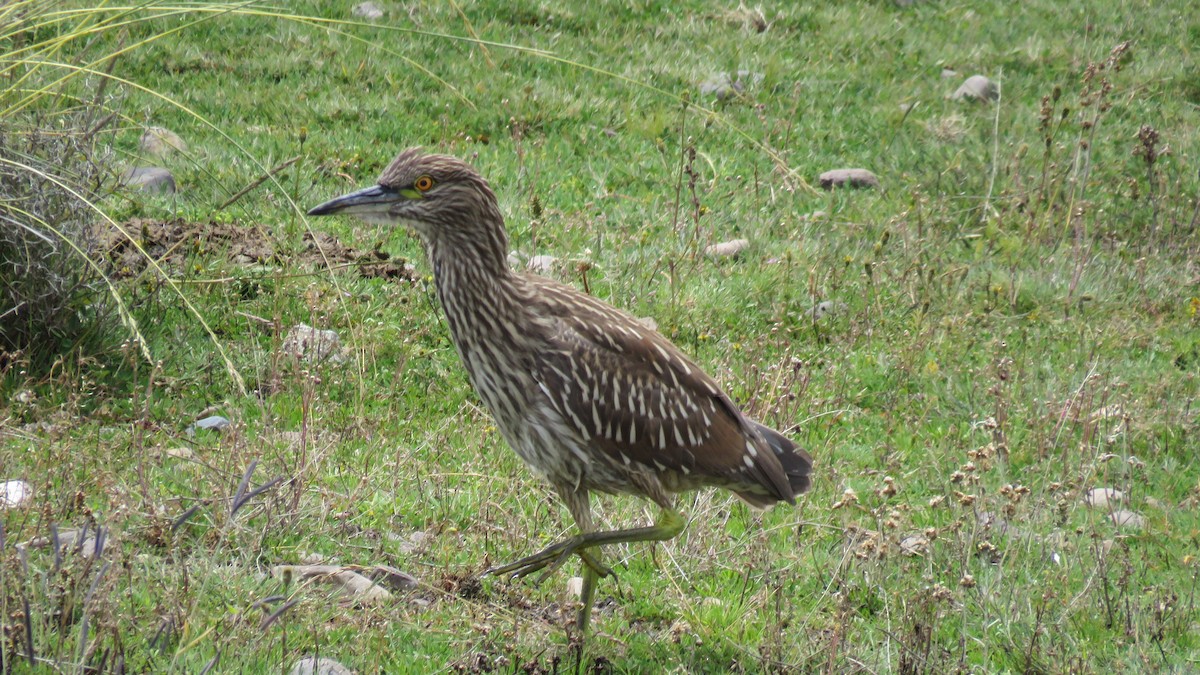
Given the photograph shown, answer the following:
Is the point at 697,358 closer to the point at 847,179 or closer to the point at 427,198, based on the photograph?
the point at 427,198

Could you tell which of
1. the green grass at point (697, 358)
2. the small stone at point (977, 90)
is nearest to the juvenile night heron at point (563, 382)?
the green grass at point (697, 358)

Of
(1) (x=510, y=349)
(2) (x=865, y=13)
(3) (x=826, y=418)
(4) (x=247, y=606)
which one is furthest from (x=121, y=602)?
(2) (x=865, y=13)

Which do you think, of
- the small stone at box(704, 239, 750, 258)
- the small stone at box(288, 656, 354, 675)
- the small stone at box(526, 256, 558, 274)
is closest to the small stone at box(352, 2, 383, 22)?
the small stone at box(526, 256, 558, 274)

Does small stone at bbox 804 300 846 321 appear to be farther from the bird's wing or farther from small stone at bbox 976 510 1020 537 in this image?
the bird's wing

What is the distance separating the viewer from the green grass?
5055 millimetres

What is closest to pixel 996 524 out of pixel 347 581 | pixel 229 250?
pixel 347 581

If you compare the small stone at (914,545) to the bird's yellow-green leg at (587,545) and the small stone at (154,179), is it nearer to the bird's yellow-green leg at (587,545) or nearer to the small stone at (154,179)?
the bird's yellow-green leg at (587,545)

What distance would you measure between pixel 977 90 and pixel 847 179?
2451mm

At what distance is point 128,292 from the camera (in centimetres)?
695

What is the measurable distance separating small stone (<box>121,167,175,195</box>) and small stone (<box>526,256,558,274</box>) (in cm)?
244

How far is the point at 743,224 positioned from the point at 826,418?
2430mm

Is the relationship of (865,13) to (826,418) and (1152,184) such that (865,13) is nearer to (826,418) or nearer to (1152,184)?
(1152,184)

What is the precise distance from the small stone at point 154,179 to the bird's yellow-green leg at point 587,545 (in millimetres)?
4473

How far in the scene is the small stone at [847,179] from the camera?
33.3ft
